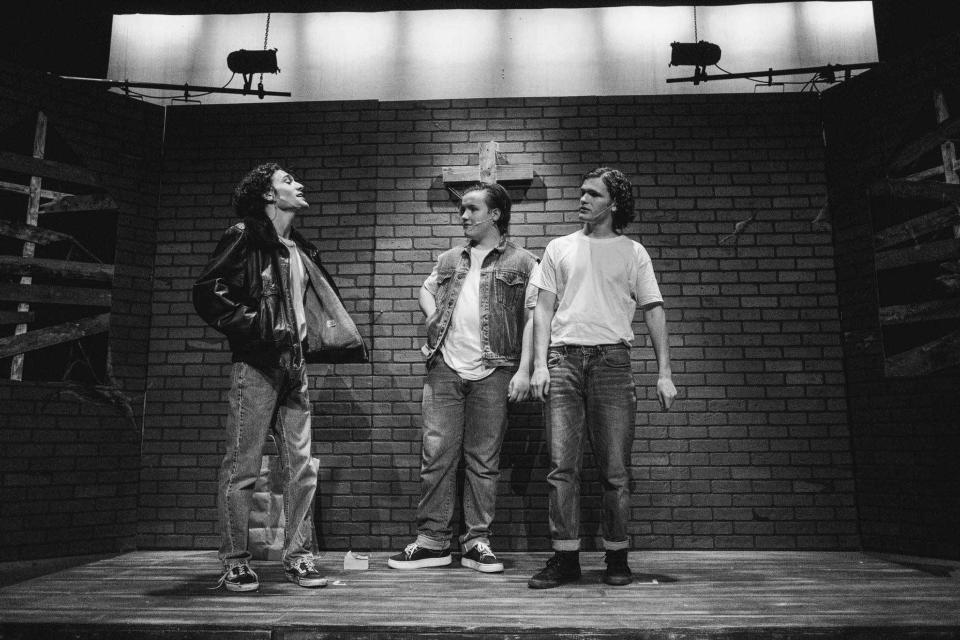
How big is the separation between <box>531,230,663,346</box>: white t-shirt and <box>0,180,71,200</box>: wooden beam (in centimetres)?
318

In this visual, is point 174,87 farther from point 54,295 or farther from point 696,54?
point 696,54

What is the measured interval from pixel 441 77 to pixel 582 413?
120 inches

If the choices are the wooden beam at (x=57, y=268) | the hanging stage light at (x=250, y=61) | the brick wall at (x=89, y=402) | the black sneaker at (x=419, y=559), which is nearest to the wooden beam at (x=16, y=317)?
the brick wall at (x=89, y=402)

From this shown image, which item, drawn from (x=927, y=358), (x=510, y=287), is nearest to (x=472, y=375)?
(x=510, y=287)

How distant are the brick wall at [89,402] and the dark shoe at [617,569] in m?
3.06

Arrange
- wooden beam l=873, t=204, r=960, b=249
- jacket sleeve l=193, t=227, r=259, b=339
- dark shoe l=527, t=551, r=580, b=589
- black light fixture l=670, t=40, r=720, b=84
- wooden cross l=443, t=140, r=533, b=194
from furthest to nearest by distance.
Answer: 1. black light fixture l=670, t=40, r=720, b=84
2. wooden cross l=443, t=140, r=533, b=194
3. wooden beam l=873, t=204, r=960, b=249
4. dark shoe l=527, t=551, r=580, b=589
5. jacket sleeve l=193, t=227, r=259, b=339

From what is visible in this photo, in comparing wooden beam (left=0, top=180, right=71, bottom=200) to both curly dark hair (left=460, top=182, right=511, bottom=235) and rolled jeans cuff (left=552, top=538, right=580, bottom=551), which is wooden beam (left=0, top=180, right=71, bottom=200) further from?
rolled jeans cuff (left=552, top=538, right=580, bottom=551)

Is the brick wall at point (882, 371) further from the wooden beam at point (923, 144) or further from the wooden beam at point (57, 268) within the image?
the wooden beam at point (57, 268)

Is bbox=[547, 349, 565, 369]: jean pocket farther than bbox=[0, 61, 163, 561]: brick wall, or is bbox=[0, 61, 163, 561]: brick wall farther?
bbox=[0, 61, 163, 561]: brick wall

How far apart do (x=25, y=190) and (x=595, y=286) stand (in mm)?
3586

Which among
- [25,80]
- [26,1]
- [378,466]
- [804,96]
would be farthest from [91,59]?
[804,96]

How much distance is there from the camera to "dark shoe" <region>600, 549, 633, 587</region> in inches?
120

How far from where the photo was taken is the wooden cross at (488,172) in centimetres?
446

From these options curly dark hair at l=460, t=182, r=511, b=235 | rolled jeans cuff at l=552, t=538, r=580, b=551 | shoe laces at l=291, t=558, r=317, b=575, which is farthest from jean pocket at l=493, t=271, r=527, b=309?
shoe laces at l=291, t=558, r=317, b=575
